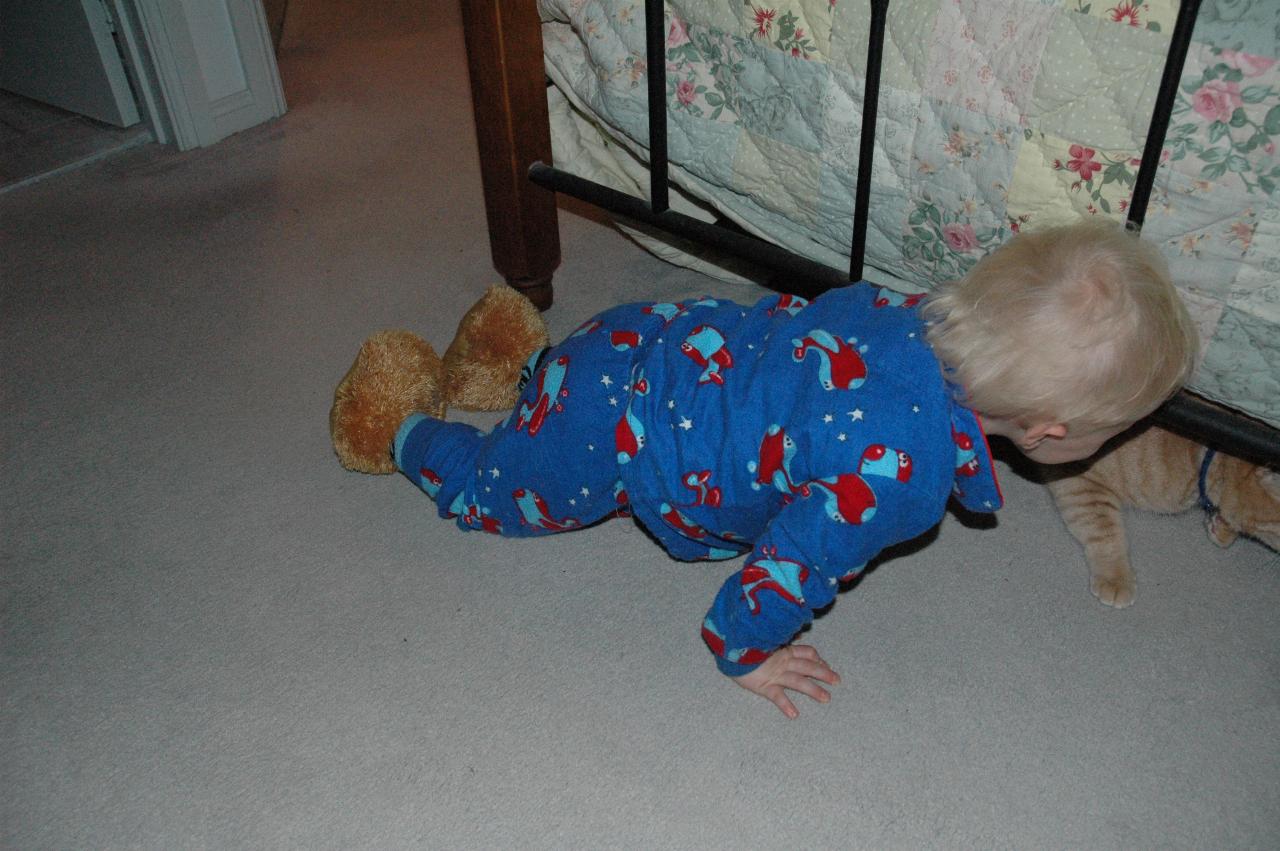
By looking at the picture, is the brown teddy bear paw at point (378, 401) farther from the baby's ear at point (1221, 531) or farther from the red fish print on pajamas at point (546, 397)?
the baby's ear at point (1221, 531)

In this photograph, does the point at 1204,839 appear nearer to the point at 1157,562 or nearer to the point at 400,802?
the point at 1157,562

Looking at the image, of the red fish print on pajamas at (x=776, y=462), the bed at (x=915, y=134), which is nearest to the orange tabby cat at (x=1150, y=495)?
the bed at (x=915, y=134)

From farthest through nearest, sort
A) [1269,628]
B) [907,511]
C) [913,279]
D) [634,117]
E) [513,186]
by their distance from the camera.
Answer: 1. [513,186]
2. [634,117]
3. [913,279]
4. [1269,628]
5. [907,511]

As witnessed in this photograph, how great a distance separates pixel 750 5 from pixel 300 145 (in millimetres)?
1264

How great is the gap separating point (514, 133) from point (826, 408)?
29.0 inches

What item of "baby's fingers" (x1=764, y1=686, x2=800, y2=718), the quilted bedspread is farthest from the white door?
"baby's fingers" (x1=764, y1=686, x2=800, y2=718)

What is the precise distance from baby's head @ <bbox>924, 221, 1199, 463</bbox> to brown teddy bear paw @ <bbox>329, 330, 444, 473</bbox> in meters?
0.69

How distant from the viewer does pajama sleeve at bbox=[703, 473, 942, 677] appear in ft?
2.92

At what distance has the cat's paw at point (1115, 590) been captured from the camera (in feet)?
3.74

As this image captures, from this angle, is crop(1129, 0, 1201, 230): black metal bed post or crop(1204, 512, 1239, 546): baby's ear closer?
crop(1129, 0, 1201, 230): black metal bed post

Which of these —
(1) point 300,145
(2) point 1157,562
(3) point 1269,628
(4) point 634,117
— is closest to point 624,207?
(4) point 634,117

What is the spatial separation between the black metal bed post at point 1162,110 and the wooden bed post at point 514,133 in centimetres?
80

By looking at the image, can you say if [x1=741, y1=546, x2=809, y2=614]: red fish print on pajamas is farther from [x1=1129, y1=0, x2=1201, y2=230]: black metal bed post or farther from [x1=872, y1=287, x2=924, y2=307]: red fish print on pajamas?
[x1=1129, y1=0, x2=1201, y2=230]: black metal bed post

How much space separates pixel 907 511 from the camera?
912 millimetres
